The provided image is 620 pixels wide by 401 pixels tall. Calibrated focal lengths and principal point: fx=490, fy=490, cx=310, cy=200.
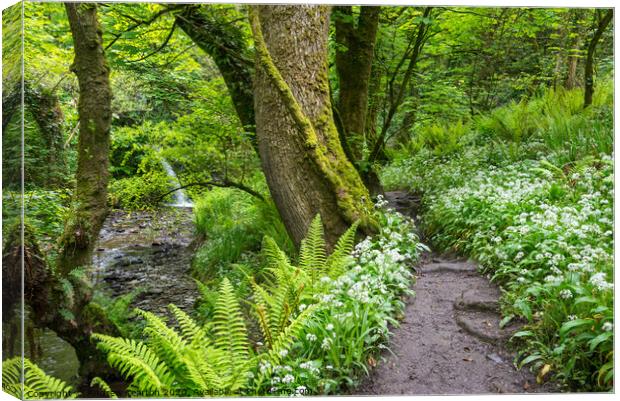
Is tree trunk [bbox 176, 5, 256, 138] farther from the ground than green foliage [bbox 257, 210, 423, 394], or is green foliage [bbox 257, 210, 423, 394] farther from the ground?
tree trunk [bbox 176, 5, 256, 138]

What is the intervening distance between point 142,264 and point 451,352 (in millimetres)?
3165

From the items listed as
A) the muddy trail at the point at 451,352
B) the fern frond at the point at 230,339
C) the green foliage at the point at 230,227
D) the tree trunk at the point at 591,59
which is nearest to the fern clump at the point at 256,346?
the fern frond at the point at 230,339

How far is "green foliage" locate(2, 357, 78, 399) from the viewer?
282 centimetres

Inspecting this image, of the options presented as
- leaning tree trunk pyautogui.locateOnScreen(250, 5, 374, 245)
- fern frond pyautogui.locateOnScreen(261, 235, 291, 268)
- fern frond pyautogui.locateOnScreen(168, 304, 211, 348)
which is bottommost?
fern frond pyautogui.locateOnScreen(168, 304, 211, 348)

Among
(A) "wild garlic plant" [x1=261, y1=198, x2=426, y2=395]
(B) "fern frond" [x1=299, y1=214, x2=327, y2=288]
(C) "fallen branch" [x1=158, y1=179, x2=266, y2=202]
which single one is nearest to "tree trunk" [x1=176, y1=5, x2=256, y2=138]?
(C) "fallen branch" [x1=158, y1=179, x2=266, y2=202]

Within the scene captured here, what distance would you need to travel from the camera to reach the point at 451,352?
3115 mm

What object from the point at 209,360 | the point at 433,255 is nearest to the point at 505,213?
the point at 433,255

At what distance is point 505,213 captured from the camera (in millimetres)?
4367

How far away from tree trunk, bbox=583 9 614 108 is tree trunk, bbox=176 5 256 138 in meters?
3.25

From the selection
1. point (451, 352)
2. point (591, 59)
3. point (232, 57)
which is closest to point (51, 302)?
point (451, 352)

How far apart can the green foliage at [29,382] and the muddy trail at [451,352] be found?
1.79 metres

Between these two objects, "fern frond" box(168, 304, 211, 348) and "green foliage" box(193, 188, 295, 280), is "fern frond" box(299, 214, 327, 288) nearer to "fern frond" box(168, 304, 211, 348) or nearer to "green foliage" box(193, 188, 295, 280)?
"fern frond" box(168, 304, 211, 348)

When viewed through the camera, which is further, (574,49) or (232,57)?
(232,57)

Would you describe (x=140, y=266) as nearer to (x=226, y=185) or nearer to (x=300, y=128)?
(x=226, y=185)
